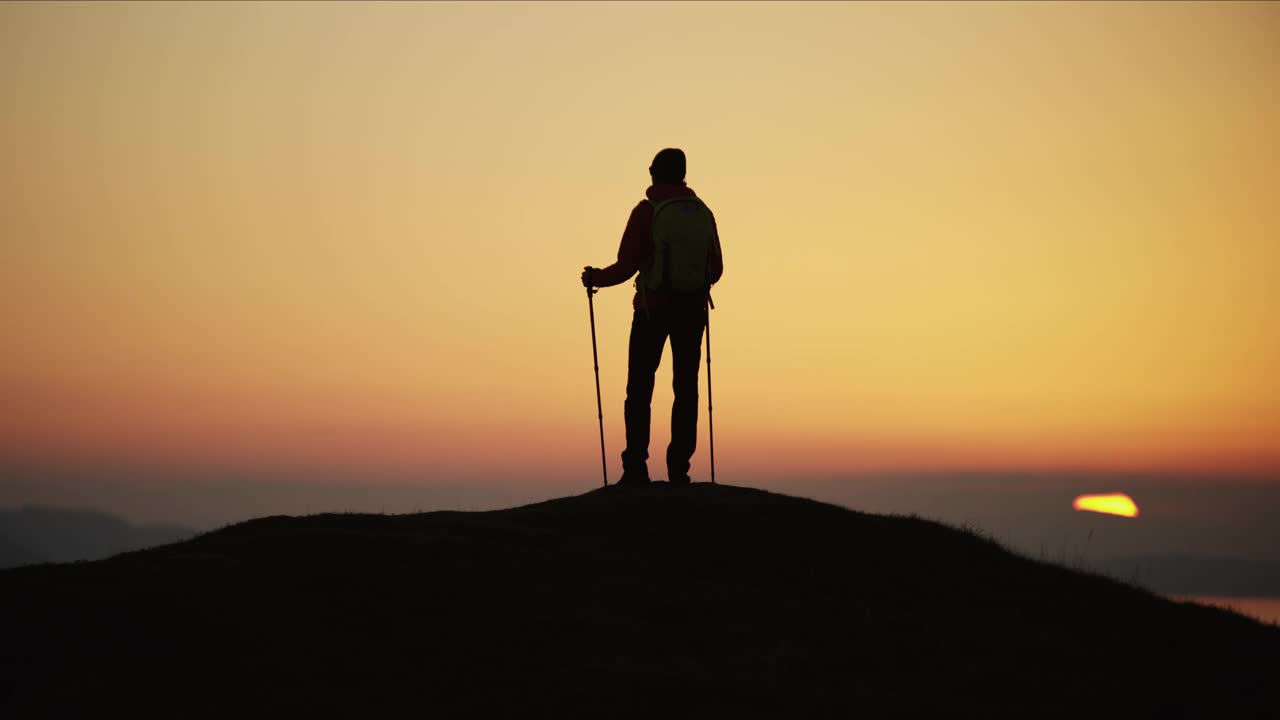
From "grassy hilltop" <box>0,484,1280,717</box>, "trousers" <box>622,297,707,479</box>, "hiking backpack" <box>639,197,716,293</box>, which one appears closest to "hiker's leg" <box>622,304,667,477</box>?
"trousers" <box>622,297,707,479</box>

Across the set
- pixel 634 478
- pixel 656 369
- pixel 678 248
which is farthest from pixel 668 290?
pixel 634 478

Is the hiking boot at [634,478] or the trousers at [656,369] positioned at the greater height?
the trousers at [656,369]

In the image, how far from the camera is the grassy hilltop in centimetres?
1200

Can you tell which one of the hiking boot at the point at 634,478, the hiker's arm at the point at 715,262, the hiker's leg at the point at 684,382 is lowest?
the hiking boot at the point at 634,478

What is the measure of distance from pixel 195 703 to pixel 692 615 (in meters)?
4.92

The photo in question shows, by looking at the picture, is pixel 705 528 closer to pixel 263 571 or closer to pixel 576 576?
pixel 576 576

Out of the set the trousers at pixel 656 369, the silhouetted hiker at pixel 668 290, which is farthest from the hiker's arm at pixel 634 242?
the trousers at pixel 656 369

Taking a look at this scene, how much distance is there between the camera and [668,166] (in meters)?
18.9

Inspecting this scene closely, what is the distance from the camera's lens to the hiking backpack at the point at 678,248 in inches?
728

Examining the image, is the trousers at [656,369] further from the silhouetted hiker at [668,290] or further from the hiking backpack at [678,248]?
the hiking backpack at [678,248]

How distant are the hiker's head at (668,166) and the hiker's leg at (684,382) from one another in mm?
1801

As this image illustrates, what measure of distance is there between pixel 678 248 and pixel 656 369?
5.82ft

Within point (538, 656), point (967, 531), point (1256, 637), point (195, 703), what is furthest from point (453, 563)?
point (1256, 637)

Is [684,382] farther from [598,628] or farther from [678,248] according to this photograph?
[598,628]
